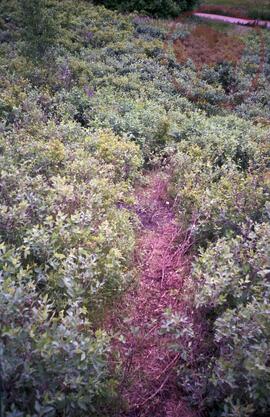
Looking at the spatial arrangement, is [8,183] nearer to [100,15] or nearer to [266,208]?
[266,208]

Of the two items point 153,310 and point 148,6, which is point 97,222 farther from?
point 148,6

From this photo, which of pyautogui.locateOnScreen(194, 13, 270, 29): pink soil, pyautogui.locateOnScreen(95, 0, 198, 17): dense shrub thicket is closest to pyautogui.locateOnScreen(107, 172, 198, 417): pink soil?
pyautogui.locateOnScreen(95, 0, 198, 17): dense shrub thicket

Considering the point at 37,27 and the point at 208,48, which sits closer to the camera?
the point at 37,27

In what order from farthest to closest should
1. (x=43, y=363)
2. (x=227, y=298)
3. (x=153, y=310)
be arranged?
(x=153, y=310)
(x=227, y=298)
(x=43, y=363)

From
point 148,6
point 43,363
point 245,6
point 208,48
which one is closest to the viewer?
point 43,363

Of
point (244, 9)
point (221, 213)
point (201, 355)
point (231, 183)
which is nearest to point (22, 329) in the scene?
point (201, 355)

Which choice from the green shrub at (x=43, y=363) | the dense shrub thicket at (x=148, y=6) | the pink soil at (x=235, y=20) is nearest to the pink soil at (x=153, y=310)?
the green shrub at (x=43, y=363)

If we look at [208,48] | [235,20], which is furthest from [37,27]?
[235,20]
